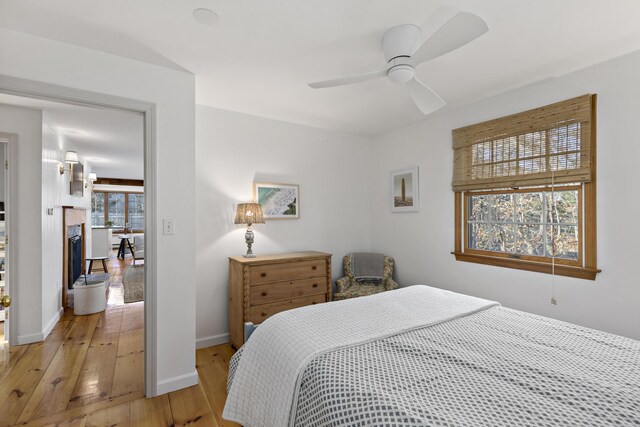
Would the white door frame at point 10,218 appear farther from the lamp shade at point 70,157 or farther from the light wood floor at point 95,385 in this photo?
the lamp shade at point 70,157

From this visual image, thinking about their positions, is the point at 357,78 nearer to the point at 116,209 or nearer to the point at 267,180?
the point at 267,180

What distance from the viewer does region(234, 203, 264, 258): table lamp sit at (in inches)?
123

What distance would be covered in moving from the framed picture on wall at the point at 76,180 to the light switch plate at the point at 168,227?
3098 mm

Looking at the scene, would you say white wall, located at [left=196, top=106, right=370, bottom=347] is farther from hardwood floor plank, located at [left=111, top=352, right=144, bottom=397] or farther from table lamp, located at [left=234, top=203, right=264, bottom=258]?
hardwood floor plank, located at [left=111, top=352, right=144, bottom=397]

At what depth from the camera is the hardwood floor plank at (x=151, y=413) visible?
1.93 meters

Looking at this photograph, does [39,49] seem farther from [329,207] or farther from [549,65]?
[549,65]

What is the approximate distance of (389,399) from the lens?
989 millimetres

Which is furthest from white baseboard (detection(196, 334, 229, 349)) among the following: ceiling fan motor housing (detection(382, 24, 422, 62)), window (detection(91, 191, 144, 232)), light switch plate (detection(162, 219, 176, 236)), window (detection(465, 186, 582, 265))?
window (detection(91, 191, 144, 232))

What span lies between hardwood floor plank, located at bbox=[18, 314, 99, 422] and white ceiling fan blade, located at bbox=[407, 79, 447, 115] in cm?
311

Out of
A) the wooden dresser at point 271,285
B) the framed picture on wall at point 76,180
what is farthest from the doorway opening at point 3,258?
the wooden dresser at point 271,285

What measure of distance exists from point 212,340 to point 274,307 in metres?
0.74

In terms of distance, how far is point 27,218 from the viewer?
3.04 meters

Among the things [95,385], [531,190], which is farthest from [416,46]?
[95,385]

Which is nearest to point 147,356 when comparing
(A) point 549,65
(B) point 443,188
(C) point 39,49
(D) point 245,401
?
(D) point 245,401
